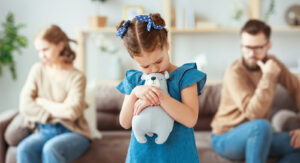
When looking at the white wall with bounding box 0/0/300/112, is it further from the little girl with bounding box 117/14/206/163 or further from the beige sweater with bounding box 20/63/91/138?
the little girl with bounding box 117/14/206/163

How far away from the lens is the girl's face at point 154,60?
113 centimetres

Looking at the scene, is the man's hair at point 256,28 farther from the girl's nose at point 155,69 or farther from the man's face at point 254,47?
the girl's nose at point 155,69

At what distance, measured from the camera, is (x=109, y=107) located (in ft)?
8.90

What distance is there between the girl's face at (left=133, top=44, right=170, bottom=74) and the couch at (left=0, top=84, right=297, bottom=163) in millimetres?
1061

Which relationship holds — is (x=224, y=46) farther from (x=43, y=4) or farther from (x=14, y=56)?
(x=14, y=56)

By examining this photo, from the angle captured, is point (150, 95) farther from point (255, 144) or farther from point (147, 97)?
point (255, 144)

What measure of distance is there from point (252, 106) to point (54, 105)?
1216mm

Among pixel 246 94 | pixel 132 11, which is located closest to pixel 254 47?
pixel 246 94

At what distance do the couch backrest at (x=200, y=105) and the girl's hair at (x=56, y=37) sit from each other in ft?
1.92

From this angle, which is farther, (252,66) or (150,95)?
(252,66)

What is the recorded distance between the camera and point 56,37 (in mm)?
2125

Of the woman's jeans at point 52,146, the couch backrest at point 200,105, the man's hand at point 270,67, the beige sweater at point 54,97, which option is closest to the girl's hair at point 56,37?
the beige sweater at point 54,97

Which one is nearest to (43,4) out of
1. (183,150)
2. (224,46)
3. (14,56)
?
(14,56)

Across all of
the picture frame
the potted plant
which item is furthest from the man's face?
the potted plant
